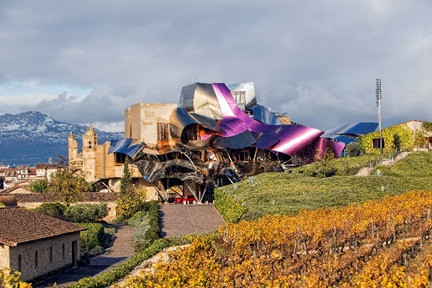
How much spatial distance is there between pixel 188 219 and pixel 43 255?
2201cm

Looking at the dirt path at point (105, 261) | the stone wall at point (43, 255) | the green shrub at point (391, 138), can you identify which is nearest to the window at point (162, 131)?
the green shrub at point (391, 138)

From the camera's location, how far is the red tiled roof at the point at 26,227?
30.6 metres

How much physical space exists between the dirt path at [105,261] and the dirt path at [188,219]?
2.74 meters

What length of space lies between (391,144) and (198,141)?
20.6 meters

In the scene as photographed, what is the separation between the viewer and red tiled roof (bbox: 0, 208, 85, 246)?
30.6 metres

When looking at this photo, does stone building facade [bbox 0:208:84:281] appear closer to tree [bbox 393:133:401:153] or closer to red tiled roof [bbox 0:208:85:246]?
red tiled roof [bbox 0:208:85:246]

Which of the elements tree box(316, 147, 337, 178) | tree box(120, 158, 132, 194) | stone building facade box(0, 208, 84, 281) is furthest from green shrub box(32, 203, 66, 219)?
tree box(316, 147, 337, 178)

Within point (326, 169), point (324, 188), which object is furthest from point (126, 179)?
point (324, 188)

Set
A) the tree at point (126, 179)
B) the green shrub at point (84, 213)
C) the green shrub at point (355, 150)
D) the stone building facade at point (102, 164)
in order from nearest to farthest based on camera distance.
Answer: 1. the green shrub at point (84, 213)
2. the tree at point (126, 179)
3. the green shrub at point (355, 150)
4. the stone building facade at point (102, 164)

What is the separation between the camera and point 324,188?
4738 cm

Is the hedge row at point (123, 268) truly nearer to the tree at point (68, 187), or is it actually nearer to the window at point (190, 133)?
the tree at point (68, 187)

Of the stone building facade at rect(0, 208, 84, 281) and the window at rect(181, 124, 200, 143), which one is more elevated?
the window at rect(181, 124, 200, 143)

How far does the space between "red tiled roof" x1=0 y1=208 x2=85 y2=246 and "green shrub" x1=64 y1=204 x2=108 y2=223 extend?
66.3 feet

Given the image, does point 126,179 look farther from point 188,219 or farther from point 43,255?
point 43,255
